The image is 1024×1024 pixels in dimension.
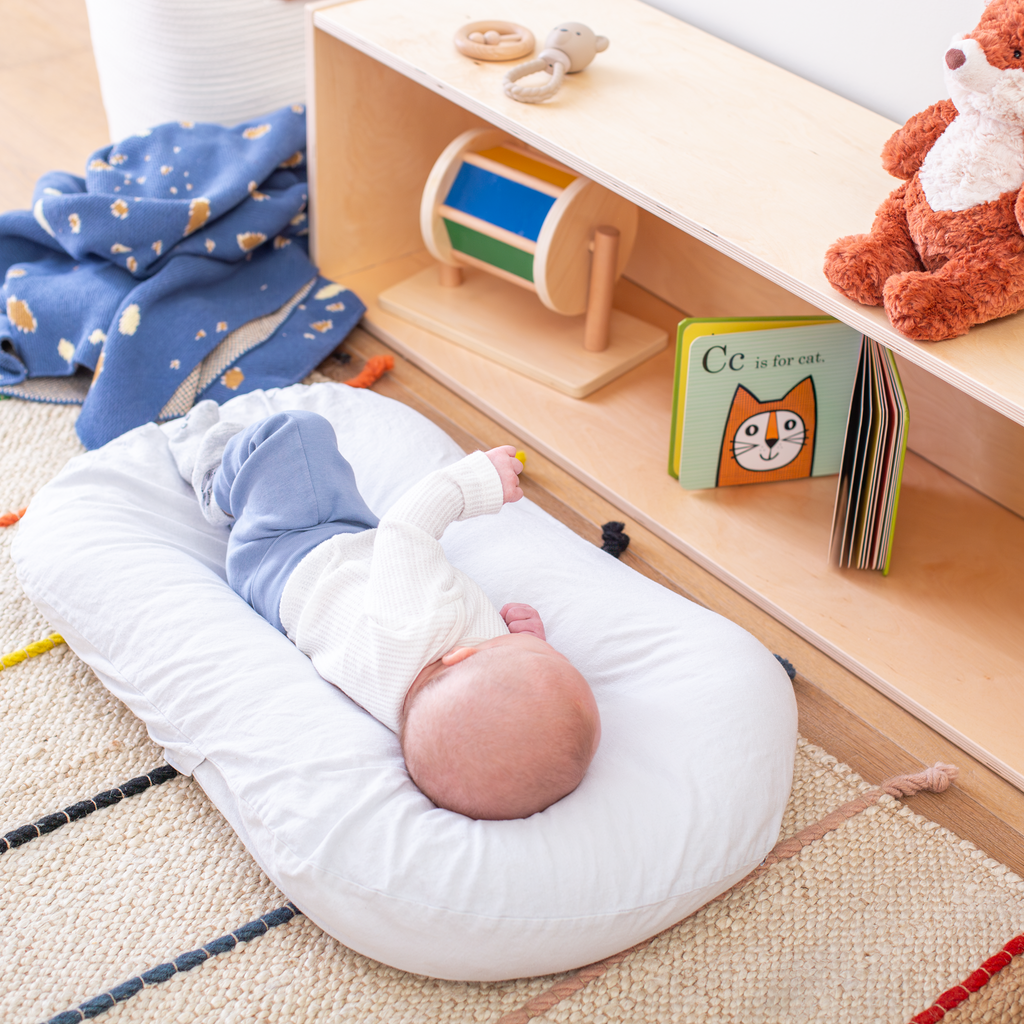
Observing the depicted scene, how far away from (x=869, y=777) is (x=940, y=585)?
0.30 metres

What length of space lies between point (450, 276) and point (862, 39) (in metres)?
0.71

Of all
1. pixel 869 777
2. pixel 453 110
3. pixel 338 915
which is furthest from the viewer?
pixel 453 110

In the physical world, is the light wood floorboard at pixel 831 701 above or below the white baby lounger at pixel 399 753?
below

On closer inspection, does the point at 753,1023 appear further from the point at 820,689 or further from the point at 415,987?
the point at 820,689

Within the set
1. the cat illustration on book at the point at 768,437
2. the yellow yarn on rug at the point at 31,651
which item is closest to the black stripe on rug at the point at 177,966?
the yellow yarn on rug at the point at 31,651

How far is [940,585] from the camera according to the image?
4.13 ft

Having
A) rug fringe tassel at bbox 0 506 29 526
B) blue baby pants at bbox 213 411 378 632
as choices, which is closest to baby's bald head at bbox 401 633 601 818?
blue baby pants at bbox 213 411 378 632

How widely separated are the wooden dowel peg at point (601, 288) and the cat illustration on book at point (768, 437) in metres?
0.32

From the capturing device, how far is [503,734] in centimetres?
85

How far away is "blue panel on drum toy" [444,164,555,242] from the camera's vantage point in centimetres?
145

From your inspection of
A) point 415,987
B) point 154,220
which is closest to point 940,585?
point 415,987

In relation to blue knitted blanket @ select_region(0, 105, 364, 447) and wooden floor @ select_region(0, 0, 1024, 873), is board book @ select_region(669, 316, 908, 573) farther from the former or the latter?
blue knitted blanket @ select_region(0, 105, 364, 447)

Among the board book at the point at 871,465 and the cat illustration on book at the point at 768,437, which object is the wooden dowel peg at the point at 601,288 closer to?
the cat illustration on book at the point at 768,437

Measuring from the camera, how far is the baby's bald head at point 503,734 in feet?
2.80
